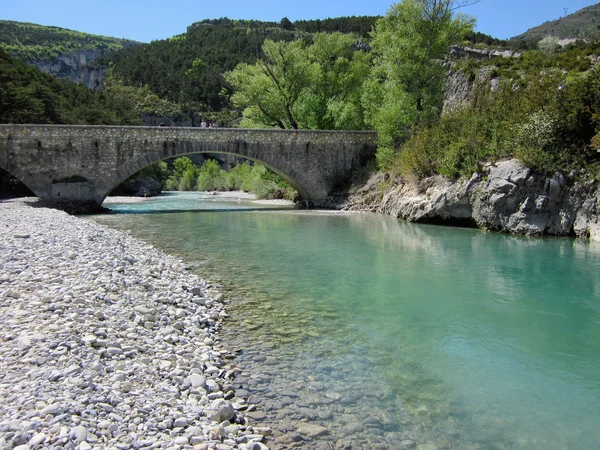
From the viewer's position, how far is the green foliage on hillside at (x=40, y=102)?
3275 centimetres

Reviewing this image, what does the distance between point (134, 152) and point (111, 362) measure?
24021mm

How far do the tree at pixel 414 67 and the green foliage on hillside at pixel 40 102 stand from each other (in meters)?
24.4

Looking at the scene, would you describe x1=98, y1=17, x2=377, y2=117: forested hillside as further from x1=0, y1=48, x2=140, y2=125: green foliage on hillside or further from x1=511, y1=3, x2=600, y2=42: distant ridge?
x1=0, y1=48, x2=140, y2=125: green foliage on hillside

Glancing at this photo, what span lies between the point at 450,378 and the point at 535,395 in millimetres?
922

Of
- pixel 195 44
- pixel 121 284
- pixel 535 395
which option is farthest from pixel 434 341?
pixel 195 44

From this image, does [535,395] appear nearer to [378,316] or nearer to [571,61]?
[378,316]

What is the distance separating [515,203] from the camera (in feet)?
58.7

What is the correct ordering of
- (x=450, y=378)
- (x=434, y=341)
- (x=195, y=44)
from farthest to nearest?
1. (x=195, y=44)
2. (x=434, y=341)
3. (x=450, y=378)

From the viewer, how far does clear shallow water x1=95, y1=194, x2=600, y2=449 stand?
186 inches

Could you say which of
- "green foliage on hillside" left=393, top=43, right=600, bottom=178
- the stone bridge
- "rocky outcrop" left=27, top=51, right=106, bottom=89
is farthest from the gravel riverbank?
"rocky outcrop" left=27, top=51, right=106, bottom=89

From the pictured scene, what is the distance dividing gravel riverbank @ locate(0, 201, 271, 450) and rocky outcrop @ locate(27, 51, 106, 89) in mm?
117594

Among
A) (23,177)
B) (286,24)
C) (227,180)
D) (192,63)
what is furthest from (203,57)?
(23,177)

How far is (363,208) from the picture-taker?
92.1ft

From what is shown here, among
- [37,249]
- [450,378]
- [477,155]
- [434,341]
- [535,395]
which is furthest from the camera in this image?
[477,155]
